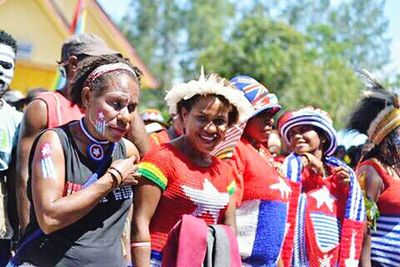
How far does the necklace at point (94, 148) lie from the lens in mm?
3711

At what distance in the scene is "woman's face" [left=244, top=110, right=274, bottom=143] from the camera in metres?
5.19

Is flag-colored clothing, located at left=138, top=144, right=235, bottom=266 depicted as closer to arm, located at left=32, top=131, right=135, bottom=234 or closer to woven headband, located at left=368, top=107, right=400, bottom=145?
arm, located at left=32, top=131, right=135, bottom=234

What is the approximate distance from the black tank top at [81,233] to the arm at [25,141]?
0.64m

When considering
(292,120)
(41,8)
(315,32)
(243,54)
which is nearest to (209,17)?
(315,32)

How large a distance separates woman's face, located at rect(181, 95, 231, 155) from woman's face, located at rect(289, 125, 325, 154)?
4.68 feet

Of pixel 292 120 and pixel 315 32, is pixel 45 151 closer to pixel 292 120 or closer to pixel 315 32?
pixel 292 120

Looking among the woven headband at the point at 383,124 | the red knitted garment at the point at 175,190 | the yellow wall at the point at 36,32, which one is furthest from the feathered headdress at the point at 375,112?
the yellow wall at the point at 36,32

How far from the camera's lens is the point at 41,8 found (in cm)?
1983

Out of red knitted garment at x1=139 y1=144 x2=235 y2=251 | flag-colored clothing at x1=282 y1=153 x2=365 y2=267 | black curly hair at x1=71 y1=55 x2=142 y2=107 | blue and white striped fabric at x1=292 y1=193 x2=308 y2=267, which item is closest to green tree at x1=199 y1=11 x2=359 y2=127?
flag-colored clothing at x1=282 y1=153 x2=365 y2=267

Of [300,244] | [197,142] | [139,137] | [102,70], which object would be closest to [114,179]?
[102,70]

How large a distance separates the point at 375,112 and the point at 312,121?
788 millimetres

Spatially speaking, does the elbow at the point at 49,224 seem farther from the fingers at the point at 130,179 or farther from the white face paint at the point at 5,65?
the white face paint at the point at 5,65

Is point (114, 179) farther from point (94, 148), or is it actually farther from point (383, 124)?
point (383, 124)

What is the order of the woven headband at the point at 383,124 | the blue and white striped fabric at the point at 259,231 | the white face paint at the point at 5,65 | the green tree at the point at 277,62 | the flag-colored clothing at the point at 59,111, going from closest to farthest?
1. the flag-colored clothing at the point at 59,111
2. the white face paint at the point at 5,65
3. the blue and white striped fabric at the point at 259,231
4. the woven headband at the point at 383,124
5. the green tree at the point at 277,62
